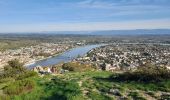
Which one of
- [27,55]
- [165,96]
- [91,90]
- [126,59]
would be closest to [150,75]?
[165,96]

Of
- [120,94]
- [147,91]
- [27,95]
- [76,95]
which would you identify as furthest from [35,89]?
[147,91]

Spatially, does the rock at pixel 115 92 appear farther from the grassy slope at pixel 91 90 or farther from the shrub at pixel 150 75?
the shrub at pixel 150 75

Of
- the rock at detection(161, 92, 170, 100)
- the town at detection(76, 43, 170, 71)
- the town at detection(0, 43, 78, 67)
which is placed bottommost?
the town at detection(0, 43, 78, 67)

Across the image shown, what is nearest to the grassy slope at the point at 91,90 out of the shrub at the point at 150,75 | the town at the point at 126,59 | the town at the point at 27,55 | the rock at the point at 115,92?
the rock at the point at 115,92

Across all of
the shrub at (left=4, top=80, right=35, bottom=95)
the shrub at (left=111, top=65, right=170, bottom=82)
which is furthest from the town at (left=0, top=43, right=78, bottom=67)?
the shrub at (left=111, top=65, right=170, bottom=82)

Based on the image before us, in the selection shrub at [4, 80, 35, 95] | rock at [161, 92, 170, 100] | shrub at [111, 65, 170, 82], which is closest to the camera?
rock at [161, 92, 170, 100]

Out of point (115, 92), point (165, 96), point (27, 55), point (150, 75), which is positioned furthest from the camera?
point (27, 55)

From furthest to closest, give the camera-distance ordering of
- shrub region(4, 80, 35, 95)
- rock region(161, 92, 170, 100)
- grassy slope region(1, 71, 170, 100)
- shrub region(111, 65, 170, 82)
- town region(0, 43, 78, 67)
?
town region(0, 43, 78, 67) < shrub region(111, 65, 170, 82) < shrub region(4, 80, 35, 95) < grassy slope region(1, 71, 170, 100) < rock region(161, 92, 170, 100)

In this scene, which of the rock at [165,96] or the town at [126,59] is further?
the town at [126,59]

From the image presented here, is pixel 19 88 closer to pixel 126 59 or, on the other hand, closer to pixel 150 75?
pixel 150 75

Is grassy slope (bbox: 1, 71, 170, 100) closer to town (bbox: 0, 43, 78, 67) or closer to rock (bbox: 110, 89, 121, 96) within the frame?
rock (bbox: 110, 89, 121, 96)

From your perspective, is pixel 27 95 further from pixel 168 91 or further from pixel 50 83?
pixel 168 91

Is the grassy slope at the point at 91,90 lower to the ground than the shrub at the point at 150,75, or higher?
lower
